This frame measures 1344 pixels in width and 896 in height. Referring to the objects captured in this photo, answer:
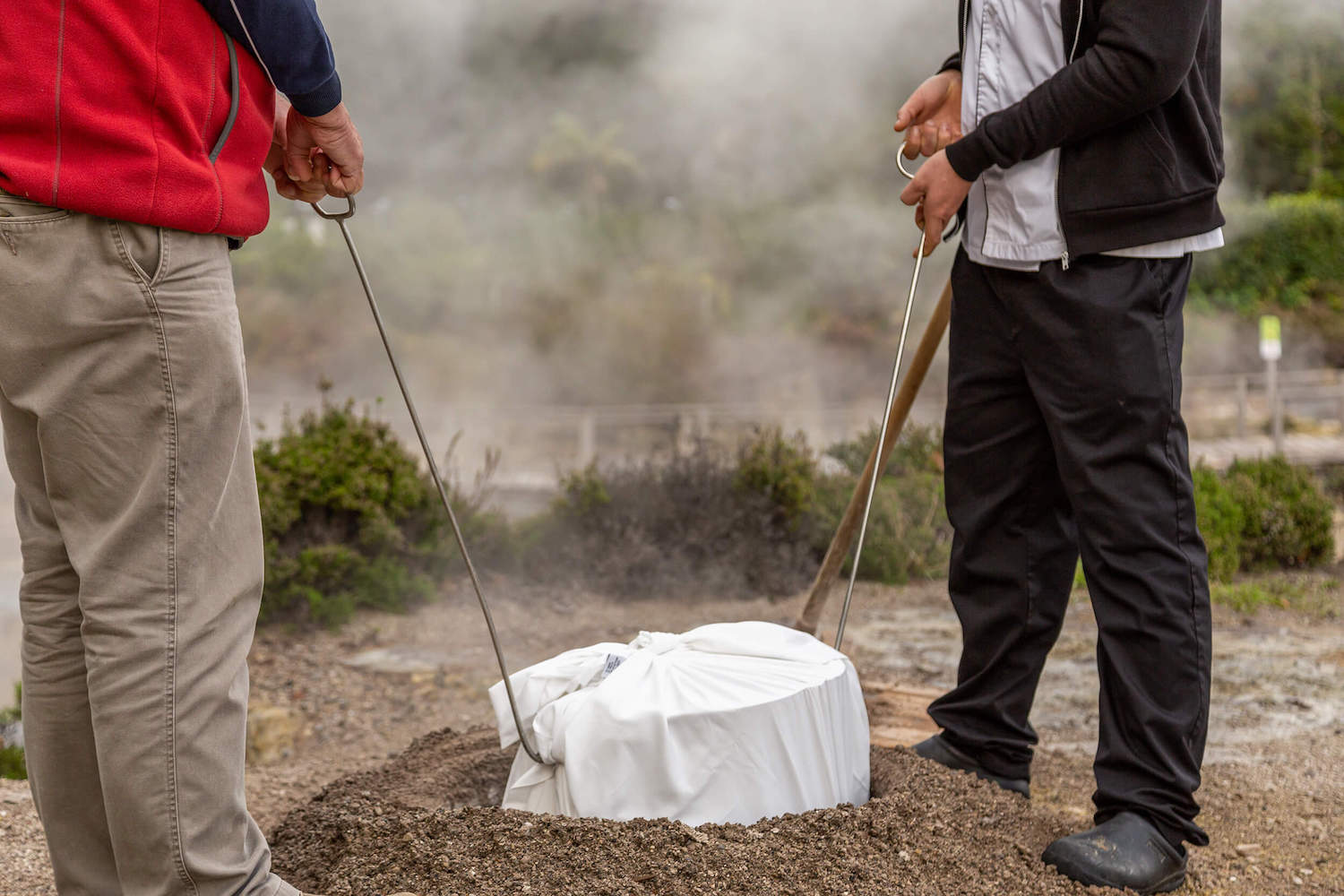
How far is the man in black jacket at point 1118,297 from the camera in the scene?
150 centimetres

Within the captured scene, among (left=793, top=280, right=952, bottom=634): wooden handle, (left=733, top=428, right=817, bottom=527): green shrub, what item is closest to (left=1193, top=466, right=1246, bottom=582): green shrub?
(left=733, top=428, right=817, bottom=527): green shrub

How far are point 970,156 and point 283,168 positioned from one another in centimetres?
97

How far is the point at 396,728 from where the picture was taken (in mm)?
2924

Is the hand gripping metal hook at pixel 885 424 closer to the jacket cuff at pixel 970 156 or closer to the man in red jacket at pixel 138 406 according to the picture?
the jacket cuff at pixel 970 156

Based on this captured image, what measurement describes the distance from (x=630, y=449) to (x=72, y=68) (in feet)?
16.1

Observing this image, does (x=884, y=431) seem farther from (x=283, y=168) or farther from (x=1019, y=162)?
(x=283, y=168)

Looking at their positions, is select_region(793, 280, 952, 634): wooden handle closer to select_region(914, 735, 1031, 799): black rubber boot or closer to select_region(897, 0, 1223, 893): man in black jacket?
select_region(897, 0, 1223, 893): man in black jacket

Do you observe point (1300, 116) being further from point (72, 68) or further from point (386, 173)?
point (72, 68)

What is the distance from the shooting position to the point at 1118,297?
5.06ft

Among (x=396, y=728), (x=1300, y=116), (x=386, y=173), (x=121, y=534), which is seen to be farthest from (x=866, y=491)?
(x=1300, y=116)

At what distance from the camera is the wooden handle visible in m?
1.94

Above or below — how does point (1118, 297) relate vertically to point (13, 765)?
above

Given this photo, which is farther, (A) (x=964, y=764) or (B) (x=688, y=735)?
(A) (x=964, y=764)

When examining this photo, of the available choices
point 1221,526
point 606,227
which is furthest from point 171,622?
point 606,227
